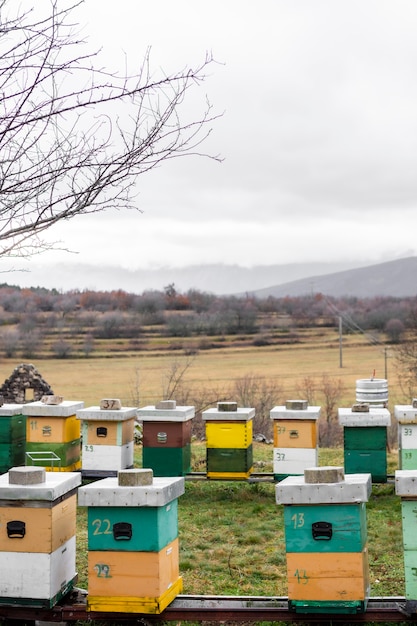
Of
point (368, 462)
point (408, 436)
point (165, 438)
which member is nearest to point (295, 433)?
point (368, 462)

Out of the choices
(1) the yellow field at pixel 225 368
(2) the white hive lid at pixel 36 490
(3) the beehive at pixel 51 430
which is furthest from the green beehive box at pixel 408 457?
(1) the yellow field at pixel 225 368

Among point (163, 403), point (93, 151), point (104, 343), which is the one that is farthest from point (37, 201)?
point (104, 343)

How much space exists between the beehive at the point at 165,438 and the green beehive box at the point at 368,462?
214cm

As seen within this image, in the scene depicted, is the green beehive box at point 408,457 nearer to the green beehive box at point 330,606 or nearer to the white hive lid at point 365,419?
the white hive lid at point 365,419

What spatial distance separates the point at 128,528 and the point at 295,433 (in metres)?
4.72

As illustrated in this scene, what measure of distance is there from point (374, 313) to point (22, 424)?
157 feet

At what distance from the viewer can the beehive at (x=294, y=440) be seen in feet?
29.5

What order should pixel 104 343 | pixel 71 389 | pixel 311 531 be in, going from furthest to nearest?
pixel 104 343
pixel 71 389
pixel 311 531

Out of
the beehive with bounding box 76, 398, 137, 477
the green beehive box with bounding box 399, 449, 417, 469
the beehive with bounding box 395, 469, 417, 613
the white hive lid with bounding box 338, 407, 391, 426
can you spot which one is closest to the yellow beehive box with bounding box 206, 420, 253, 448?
the beehive with bounding box 76, 398, 137, 477

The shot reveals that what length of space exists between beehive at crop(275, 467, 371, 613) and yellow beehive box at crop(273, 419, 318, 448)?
433 centimetres

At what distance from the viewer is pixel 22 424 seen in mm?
9805

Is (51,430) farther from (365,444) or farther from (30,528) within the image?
(30,528)

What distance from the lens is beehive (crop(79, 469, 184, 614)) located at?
4.61 m

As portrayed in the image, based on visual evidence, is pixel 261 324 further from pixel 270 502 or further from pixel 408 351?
pixel 270 502
